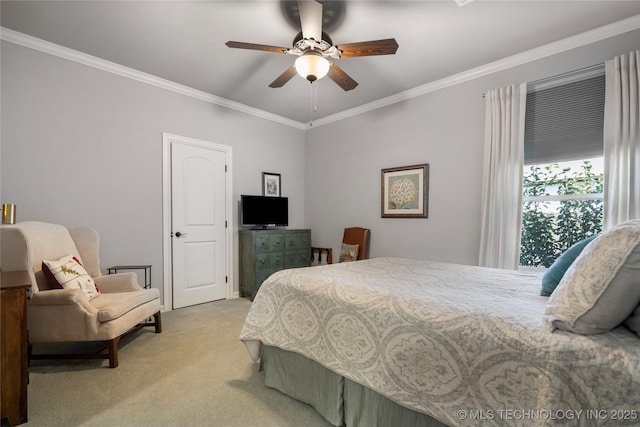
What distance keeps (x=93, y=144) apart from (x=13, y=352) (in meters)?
2.24

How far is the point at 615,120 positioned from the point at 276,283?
302 cm

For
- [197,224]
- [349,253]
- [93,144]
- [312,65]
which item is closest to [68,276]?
[93,144]

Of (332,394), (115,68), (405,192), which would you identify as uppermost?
(115,68)

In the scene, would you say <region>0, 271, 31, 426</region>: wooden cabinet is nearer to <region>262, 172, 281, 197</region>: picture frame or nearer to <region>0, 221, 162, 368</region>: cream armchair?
<region>0, 221, 162, 368</region>: cream armchair

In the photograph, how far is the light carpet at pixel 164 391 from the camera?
1586 millimetres

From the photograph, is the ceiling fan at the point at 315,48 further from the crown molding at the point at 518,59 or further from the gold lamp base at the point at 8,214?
the gold lamp base at the point at 8,214

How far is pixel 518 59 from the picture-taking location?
2.91m

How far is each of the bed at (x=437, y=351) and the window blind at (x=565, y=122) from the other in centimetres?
148

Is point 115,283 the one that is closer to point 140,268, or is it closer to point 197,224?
point 140,268

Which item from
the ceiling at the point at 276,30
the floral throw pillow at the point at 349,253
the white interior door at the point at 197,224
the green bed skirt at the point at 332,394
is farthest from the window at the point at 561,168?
the white interior door at the point at 197,224

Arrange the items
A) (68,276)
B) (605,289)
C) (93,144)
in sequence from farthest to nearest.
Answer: (93,144), (68,276), (605,289)

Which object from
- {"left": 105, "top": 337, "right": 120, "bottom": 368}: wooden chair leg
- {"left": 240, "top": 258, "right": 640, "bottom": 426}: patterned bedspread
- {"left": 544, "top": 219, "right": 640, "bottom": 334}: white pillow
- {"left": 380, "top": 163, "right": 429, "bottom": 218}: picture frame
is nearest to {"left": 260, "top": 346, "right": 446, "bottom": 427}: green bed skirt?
{"left": 240, "top": 258, "right": 640, "bottom": 426}: patterned bedspread

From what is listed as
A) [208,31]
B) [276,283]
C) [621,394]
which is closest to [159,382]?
[276,283]

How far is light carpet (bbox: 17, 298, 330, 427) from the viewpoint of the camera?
159 cm
